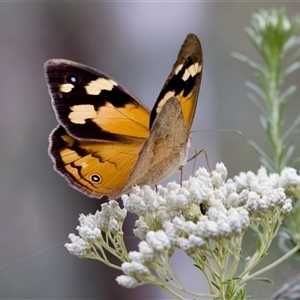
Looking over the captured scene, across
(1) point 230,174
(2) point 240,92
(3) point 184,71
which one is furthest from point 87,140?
(2) point 240,92

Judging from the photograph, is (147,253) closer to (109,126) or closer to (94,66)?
(109,126)

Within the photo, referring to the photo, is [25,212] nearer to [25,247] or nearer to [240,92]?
[25,247]

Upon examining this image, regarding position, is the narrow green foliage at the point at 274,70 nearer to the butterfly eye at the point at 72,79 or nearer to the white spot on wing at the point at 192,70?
the white spot on wing at the point at 192,70

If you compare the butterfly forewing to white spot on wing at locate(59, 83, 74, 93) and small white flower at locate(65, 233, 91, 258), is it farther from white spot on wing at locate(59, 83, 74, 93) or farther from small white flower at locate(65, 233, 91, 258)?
small white flower at locate(65, 233, 91, 258)

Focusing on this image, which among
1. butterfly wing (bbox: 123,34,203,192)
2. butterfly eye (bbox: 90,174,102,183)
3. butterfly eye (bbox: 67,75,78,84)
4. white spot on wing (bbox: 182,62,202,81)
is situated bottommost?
butterfly eye (bbox: 90,174,102,183)

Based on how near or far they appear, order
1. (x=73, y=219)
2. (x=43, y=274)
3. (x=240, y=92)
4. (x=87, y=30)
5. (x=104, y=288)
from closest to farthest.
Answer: (x=43, y=274)
(x=104, y=288)
(x=73, y=219)
(x=87, y=30)
(x=240, y=92)

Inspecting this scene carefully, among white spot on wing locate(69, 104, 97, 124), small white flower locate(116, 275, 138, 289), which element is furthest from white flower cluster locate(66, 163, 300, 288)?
white spot on wing locate(69, 104, 97, 124)
